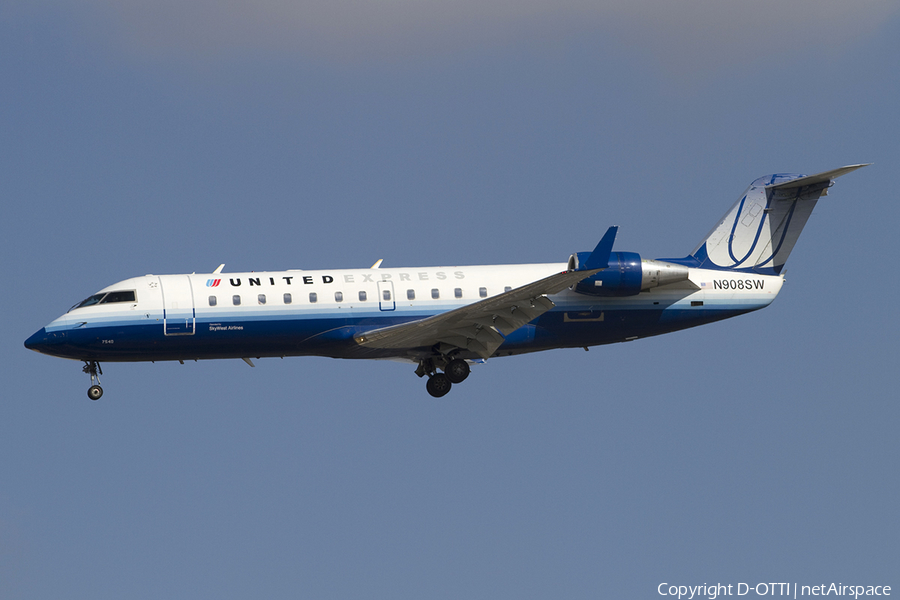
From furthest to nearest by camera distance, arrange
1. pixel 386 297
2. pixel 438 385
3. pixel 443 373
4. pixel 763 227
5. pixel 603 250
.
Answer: pixel 763 227, pixel 443 373, pixel 438 385, pixel 386 297, pixel 603 250

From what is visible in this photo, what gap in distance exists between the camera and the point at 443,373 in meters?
33.6

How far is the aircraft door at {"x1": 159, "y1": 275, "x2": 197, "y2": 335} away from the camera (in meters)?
31.4

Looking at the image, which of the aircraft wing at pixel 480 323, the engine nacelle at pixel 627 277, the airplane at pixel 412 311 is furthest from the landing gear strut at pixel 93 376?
the engine nacelle at pixel 627 277

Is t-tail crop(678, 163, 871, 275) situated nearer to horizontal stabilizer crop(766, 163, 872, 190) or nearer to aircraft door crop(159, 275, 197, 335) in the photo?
horizontal stabilizer crop(766, 163, 872, 190)

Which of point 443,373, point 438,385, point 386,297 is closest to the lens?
point 386,297

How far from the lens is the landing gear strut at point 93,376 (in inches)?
1257

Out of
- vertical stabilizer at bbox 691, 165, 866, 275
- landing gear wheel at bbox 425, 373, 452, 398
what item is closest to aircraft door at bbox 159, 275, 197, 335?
landing gear wheel at bbox 425, 373, 452, 398

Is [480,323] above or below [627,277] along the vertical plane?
below

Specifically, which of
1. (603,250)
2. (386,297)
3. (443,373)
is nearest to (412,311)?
(386,297)

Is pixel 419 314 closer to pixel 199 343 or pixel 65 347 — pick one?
pixel 199 343

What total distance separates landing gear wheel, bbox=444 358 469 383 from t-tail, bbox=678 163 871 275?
774cm

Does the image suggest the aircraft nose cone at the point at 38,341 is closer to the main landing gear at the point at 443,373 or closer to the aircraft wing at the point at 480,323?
the aircraft wing at the point at 480,323

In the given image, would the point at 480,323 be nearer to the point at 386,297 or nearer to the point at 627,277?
the point at 386,297

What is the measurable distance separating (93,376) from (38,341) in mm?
1803
